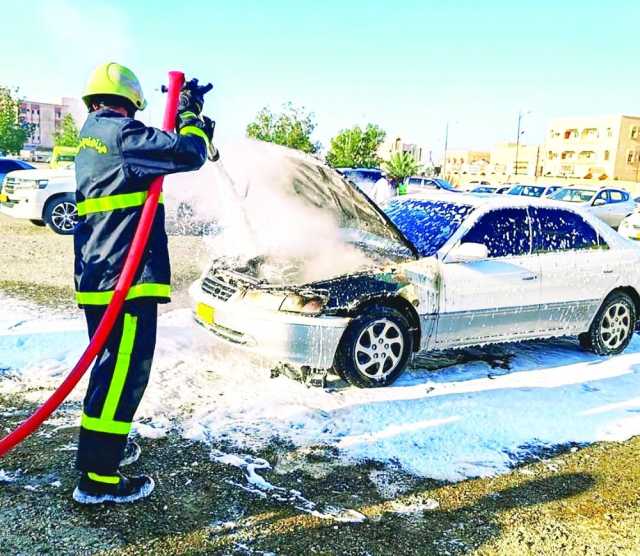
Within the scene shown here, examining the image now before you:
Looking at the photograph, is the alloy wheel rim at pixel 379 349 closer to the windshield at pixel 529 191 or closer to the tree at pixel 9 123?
the windshield at pixel 529 191

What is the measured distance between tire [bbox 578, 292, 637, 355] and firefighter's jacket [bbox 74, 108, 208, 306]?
4.54 metres

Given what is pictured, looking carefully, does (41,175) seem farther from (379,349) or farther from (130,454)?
(130,454)

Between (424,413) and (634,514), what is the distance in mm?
1508

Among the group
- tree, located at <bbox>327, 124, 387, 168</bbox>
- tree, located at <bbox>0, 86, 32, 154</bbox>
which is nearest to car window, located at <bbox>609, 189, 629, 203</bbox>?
tree, located at <bbox>327, 124, 387, 168</bbox>

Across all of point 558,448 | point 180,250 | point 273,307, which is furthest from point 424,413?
point 180,250

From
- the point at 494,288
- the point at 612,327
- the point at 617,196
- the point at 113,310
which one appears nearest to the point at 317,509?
the point at 113,310

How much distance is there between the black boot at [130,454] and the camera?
3.43 m

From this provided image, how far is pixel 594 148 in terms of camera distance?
79.2 meters

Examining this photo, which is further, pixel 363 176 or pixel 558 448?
pixel 363 176

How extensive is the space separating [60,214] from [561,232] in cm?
980

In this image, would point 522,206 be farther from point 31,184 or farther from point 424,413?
point 31,184

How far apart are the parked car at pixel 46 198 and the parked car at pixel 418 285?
8.01m

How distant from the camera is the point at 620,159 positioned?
7525 centimetres

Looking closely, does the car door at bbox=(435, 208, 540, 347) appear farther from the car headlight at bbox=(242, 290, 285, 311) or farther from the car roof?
the car headlight at bbox=(242, 290, 285, 311)
